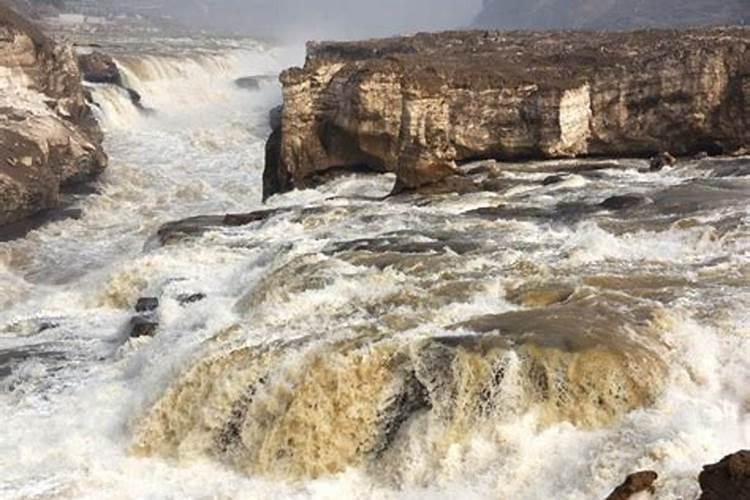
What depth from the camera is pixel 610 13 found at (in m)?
128

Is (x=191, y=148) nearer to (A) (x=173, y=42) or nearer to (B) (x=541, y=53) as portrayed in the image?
(B) (x=541, y=53)

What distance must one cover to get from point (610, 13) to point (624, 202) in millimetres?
114723

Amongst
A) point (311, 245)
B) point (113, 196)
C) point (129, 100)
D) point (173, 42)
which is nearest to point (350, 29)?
point (173, 42)

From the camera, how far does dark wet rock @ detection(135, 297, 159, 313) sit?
18328mm

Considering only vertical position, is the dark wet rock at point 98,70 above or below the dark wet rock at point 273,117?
above

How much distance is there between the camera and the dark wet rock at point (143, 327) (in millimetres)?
16797

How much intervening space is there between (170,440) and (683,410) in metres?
6.71

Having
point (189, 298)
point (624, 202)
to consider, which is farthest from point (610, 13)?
point (189, 298)

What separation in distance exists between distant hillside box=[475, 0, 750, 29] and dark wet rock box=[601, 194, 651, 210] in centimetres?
8050

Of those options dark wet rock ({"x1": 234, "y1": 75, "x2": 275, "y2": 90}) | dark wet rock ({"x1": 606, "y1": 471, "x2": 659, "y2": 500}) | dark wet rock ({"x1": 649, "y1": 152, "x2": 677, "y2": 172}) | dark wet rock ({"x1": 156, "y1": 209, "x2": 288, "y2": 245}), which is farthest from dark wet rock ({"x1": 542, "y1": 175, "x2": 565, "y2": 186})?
dark wet rock ({"x1": 234, "y1": 75, "x2": 275, "y2": 90})

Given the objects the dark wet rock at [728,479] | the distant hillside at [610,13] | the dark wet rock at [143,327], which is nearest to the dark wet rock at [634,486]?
the dark wet rock at [728,479]

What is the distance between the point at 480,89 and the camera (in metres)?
26.9

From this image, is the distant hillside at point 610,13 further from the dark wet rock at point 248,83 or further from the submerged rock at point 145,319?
the submerged rock at point 145,319

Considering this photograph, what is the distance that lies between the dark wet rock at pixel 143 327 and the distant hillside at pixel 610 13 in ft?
288
